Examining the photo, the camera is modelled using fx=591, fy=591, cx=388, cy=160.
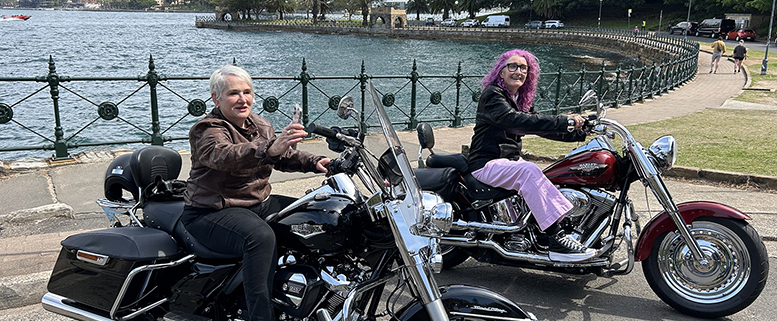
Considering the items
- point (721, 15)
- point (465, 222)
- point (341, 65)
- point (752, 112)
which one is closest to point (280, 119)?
point (752, 112)

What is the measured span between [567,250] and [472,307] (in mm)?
1505

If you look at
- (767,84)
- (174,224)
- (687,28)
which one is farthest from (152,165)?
(687,28)

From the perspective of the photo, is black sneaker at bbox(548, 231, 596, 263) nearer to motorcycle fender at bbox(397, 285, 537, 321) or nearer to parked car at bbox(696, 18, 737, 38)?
motorcycle fender at bbox(397, 285, 537, 321)

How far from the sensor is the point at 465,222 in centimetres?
404

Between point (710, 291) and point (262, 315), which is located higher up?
point (262, 315)

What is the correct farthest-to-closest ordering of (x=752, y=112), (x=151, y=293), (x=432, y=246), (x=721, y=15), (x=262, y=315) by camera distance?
(x=721, y=15)
(x=752, y=112)
(x=151, y=293)
(x=262, y=315)
(x=432, y=246)

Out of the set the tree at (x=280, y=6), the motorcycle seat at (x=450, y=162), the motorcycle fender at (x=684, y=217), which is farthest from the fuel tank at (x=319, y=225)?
the tree at (x=280, y=6)

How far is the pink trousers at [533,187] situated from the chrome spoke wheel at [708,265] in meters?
0.75

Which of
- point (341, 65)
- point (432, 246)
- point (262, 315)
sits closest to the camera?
point (432, 246)

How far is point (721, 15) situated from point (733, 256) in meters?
76.2

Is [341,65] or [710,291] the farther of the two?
[341,65]

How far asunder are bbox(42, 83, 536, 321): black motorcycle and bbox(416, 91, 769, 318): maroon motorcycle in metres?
1.34

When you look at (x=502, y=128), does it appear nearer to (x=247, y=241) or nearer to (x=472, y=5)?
(x=247, y=241)

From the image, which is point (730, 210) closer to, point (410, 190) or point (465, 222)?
point (465, 222)
